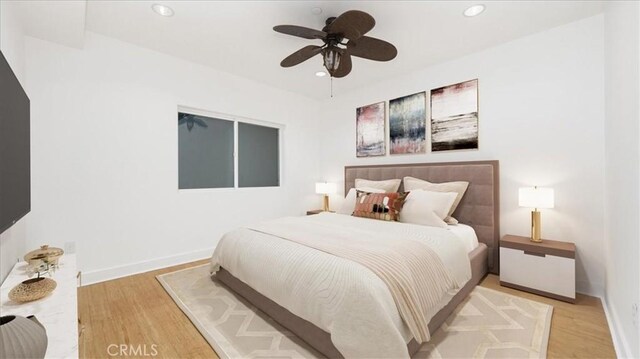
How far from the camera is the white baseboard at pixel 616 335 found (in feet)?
4.96

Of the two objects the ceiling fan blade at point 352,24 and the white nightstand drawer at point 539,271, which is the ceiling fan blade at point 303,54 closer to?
the ceiling fan blade at point 352,24

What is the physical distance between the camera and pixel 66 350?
1.03m

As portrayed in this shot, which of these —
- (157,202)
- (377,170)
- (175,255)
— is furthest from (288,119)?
(175,255)

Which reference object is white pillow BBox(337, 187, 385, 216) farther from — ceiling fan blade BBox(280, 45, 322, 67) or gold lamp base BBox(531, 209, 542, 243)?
ceiling fan blade BBox(280, 45, 322, 67)

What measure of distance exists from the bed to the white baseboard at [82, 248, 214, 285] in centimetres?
83

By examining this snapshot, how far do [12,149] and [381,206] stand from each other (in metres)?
2.89

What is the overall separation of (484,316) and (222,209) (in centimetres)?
322

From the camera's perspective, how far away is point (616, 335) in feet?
5.61

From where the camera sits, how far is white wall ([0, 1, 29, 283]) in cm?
172

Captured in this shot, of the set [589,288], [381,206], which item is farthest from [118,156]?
[589,288]

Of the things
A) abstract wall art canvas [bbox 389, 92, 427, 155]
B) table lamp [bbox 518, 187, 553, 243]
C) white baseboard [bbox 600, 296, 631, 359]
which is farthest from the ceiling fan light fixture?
white baseboard [bbox 600, 296, 631, 359]

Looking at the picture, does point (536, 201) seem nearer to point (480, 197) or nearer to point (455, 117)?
point (480, 197)

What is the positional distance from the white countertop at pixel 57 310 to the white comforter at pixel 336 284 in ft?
3.38

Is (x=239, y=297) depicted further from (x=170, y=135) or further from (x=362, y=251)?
(x=170, y=135)
